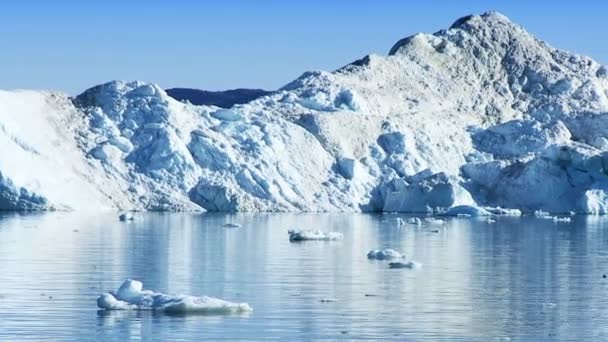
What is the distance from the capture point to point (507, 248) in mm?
41688

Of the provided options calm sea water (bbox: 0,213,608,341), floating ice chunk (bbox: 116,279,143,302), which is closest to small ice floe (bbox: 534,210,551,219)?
calm sea water (bbox: 0,213,608,341)

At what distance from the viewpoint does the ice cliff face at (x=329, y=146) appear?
230 feet

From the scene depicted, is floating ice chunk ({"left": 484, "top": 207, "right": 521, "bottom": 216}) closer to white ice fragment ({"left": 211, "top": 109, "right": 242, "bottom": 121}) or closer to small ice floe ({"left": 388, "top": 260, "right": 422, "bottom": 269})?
white ice fragment ({"left": 211, "top": 109, "right": 242, "bottom": 121})

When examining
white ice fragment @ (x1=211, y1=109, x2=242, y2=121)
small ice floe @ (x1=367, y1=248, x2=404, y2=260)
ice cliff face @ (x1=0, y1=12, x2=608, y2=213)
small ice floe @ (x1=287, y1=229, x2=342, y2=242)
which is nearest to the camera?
small ice floe @ (x1=367, y1=248, x2=404, y2=260)

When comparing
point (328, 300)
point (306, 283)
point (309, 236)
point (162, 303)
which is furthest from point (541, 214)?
point (162, 303)

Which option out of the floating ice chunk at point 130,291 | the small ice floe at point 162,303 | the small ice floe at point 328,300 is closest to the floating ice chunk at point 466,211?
the small ice floe at point 328,300

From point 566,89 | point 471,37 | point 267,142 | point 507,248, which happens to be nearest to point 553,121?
point 566,89

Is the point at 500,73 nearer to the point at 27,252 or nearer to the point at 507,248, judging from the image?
the point at 507,248

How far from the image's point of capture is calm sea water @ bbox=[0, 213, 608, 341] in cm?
2041

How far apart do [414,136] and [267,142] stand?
42.1 feet

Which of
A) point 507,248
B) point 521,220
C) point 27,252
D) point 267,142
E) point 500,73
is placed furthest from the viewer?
point 500,73

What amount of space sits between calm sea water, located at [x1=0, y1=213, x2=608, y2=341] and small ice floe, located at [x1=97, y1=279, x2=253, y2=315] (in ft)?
0.94

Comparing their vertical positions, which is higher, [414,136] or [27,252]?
[414,136]

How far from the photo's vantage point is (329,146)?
3219 inches
